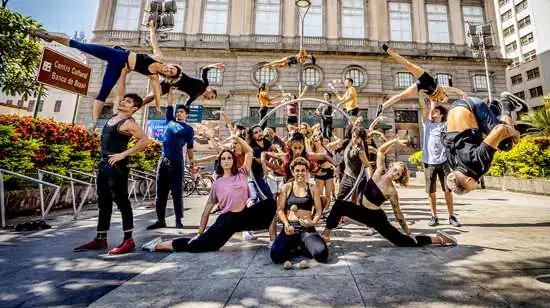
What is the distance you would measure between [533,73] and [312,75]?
37821mm

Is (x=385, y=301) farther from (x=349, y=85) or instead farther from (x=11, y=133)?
(x=11, y=133)

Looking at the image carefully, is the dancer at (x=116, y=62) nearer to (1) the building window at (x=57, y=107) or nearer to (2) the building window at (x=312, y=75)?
(2) the building window at (x=312, y=75)

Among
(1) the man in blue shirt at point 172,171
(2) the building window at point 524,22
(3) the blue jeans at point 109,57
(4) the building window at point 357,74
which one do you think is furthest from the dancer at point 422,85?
(2) the building window at point 524,22

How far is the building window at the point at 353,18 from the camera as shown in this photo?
28.5 meters

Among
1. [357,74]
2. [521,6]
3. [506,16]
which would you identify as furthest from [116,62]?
[506,16]

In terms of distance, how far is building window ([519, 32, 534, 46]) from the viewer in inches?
1605

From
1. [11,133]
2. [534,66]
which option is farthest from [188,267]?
[534,66]

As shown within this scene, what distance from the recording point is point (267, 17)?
28547 millimetres

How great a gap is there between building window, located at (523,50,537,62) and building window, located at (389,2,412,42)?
87.1 feet

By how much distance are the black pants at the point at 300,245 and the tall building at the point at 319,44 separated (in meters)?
22.5

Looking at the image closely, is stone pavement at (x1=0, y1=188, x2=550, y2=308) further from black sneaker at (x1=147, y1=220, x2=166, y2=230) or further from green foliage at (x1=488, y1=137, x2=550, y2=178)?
green foliage at (x1=488, y1=137, x2=550, y2=178)

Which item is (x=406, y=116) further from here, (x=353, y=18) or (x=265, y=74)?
(x=265, y=74)

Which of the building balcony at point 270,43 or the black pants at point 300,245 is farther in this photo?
the building balcony at point 270,43

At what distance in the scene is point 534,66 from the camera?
1532 inches
